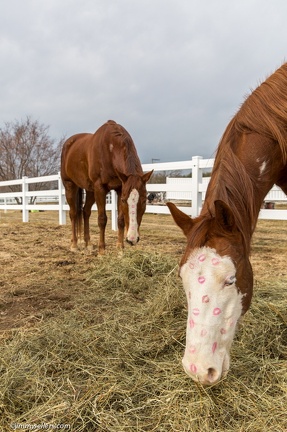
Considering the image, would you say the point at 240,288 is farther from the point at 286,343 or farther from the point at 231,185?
the point at 286,343

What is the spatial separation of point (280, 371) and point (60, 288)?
254 centimetres

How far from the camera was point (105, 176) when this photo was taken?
213 inches

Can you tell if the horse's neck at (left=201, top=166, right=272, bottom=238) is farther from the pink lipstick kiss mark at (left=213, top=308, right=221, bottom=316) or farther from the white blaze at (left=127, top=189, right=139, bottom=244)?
the white blaze at (left=127, top=189, right=139, bottom=244)

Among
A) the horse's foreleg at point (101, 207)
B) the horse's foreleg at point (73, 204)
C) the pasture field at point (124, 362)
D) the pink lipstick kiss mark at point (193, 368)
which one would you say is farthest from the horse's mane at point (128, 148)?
the pink lipstick kiss mark at point (193, 368)

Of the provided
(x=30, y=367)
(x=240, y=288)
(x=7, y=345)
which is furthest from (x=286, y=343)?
(x=7, y=345)

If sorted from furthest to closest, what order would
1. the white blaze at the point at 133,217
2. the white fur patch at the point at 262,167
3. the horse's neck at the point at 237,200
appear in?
the white blaze at the point at 133,217, the white fur patch at the point at 262,167, the horse's neck at the point at 237,200

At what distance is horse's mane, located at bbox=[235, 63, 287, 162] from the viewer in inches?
81.7

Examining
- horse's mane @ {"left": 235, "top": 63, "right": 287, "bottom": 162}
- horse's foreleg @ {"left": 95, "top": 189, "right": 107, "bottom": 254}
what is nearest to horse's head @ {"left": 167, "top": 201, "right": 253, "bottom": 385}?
horse's mane @ {"left": 235, "top": 63, "right": 287, "bottom": 162}

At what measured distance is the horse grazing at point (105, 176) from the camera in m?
4.70

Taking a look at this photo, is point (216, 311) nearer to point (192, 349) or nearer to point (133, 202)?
point (192, 349)

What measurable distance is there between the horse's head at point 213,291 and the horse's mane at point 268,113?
807mm

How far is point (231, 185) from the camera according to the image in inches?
69.2

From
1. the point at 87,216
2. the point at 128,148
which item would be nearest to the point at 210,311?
the point at 128,148

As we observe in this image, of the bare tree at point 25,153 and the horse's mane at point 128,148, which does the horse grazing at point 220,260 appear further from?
the bare tree at point 25,153
